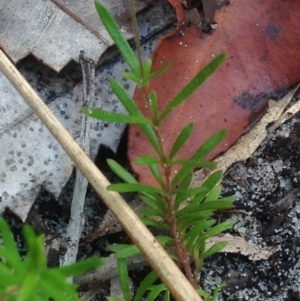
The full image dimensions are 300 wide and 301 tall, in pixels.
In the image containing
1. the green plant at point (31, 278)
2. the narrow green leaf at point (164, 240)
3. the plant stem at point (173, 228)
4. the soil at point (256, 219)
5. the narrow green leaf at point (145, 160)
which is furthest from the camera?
the soil at point (256, 219)

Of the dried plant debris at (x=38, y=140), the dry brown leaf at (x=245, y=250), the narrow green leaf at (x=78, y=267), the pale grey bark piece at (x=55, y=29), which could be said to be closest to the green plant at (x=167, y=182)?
the dry brown leaf at (x=245, y=250)

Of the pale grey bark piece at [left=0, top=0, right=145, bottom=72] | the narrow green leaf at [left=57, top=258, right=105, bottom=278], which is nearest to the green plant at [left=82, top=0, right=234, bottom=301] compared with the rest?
the narrow green leaf at [left=57, top=258, right=105, bottom=278]

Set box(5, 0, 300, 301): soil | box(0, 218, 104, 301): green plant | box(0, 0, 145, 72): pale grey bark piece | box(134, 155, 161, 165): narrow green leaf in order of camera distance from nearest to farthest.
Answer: box(0, 218, 104, 301): green plant → box(134, 155, 161, 165): narrow green leaf → box(5, 0, 300, 301): soil → box(0, 0, 145, 72): pale grey bark piece

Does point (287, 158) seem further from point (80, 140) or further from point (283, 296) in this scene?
point (80, 140)

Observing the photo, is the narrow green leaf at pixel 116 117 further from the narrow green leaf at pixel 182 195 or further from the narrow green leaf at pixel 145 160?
the narrow green leaf at pixel 182 195

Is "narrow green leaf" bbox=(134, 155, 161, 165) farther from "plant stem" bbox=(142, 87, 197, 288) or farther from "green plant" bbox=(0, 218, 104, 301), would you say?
"green plant" bbox=(0, 218, 104, 301)

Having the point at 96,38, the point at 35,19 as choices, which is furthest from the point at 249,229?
the point at 35,19
